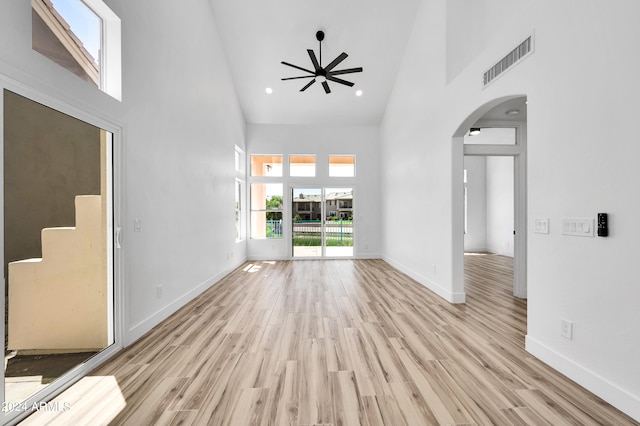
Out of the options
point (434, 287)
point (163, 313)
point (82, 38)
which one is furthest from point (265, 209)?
point (82, 38)

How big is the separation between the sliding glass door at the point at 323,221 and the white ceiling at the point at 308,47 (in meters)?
2.08

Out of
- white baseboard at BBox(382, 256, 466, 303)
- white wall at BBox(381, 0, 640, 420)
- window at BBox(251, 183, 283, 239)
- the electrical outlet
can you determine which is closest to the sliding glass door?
window at BBox(251, 183, 283, 239)

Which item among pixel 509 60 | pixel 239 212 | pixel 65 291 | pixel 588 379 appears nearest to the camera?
pixel 588 379

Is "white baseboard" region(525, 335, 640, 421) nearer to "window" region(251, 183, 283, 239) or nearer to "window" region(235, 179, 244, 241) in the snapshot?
"window" region(235, 179, 244, 241)

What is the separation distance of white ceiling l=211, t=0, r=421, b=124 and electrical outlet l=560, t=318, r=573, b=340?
17.0 feet

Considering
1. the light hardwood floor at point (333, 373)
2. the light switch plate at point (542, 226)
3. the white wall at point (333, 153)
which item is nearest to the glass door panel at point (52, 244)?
the light hardwood floor at point (333, 373)

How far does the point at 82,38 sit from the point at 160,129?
1022 millimetres

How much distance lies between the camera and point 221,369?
211 centimetres

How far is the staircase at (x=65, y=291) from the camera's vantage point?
1729 mm

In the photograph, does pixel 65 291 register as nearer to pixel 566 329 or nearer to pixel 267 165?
pixel 566 329

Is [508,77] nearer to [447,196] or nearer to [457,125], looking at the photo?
[457,125]

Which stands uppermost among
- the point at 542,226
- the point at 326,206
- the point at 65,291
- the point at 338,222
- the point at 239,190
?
the point at 239,190

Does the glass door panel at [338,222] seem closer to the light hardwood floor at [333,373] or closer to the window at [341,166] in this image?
the window at [341,166]

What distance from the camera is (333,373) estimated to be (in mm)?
2035
